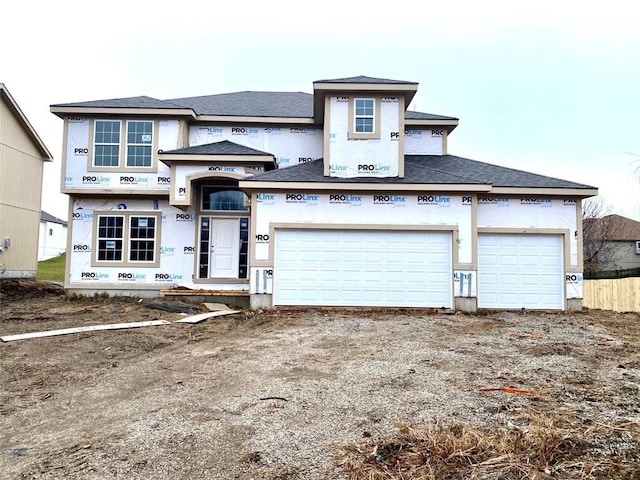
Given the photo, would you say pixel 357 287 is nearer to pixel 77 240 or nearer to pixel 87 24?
pixel 77 240

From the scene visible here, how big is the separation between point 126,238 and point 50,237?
30.0 meters

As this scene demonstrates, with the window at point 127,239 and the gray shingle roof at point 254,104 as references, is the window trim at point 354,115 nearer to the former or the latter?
the gray shingle roof at point 254,104

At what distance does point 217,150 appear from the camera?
12.3m

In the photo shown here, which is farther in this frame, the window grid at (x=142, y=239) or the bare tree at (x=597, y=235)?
the bare tree at (x=597, y=235)

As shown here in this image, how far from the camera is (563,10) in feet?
36.6

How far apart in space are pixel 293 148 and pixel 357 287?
5.66 meters

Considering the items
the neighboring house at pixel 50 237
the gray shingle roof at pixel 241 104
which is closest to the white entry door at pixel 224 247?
the gray shingle roof at pixel 241 104

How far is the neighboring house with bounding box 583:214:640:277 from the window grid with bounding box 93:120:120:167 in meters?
28.2

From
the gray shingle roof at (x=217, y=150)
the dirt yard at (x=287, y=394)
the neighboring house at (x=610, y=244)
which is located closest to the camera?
the dirt yard at (x=287, y=394)

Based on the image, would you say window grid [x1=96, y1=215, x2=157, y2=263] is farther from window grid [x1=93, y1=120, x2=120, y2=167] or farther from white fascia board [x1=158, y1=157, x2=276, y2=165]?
white fascia board [x1=158, y1=157, x2=276, y2=165]

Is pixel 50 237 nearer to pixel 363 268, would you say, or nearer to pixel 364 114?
pixel 364 114

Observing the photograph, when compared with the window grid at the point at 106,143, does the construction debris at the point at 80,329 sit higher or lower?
lower

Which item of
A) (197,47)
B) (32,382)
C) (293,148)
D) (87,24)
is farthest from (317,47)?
(32,382)

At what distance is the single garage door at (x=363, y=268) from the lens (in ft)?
35.3
